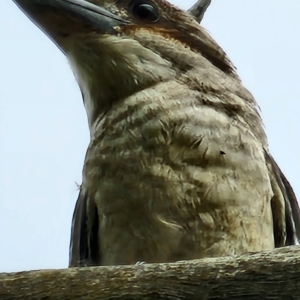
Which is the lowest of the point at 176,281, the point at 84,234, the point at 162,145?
the point at 176,281

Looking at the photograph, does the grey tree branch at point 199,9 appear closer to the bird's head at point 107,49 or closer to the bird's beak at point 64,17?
the bird's head at point 107,49

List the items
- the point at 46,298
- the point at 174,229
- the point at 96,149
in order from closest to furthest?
the point at 46,298 < the point at 174,229 < the point at 96,149

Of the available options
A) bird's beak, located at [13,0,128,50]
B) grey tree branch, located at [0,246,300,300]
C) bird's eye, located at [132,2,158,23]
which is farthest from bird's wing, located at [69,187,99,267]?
grey tree branch, located at [0,246,300,300]

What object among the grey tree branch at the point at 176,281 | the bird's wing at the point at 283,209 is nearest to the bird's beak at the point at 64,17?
the bird's wing at the point at 283,209

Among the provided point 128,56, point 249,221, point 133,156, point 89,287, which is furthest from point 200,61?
point 89,287

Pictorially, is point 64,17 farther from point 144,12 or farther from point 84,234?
point 84,234

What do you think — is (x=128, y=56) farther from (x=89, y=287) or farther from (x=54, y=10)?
(x=89, y=287)

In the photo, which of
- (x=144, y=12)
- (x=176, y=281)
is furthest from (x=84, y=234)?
(x=176, y=281)

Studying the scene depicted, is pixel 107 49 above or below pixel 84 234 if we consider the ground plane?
above
